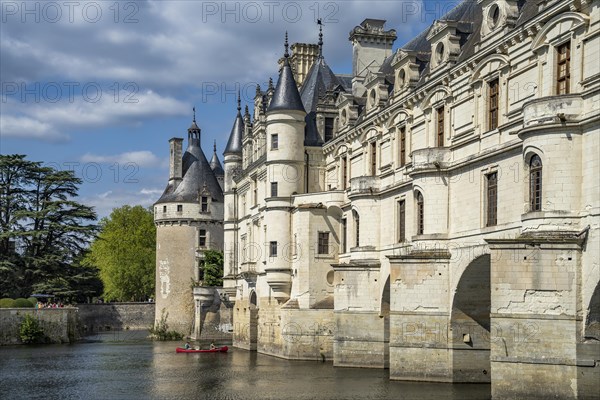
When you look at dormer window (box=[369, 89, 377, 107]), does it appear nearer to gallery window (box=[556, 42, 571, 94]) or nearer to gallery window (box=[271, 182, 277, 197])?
gallery window (box=[271, 182, 277, 197])

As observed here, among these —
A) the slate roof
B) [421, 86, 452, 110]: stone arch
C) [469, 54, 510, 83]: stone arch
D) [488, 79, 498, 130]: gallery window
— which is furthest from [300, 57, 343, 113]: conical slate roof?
[488, 79, 498, 130]: gallery window

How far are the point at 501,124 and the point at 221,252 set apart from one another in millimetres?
39136

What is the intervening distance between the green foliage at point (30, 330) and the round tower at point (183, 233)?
9242 mm

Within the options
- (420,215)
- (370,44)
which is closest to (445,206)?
(420,215)

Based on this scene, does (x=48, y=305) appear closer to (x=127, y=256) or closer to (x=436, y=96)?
(x=127, y=256)

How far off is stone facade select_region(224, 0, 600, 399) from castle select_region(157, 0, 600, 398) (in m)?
0.05

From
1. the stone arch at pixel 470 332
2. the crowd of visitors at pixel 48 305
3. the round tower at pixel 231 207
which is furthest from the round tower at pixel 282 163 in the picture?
the crowd of visitors at pixel 48 305

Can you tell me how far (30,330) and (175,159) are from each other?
16.7 m

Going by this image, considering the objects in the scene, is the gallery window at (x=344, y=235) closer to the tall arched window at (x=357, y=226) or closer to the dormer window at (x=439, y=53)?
the tall arched window at (x=357, y=226)

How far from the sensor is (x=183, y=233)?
64625 mm

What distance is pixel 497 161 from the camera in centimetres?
2675

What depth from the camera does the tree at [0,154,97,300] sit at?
6328cm

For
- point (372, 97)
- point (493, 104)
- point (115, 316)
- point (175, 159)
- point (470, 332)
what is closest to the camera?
point (493, 104)

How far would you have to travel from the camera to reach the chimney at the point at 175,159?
66.4 m
